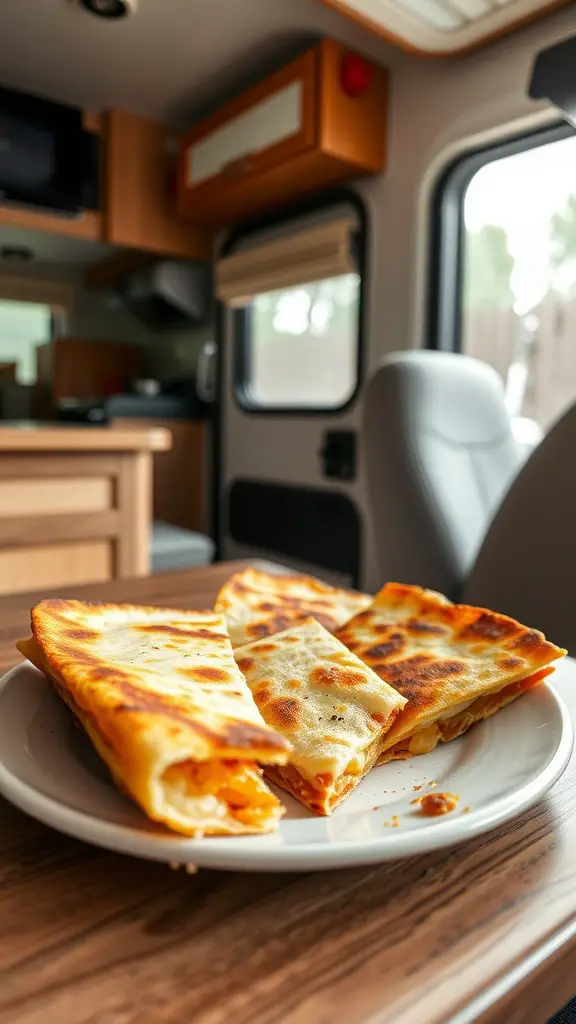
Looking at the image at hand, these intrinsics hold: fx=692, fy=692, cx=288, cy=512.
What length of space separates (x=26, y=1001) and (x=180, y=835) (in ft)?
0.27

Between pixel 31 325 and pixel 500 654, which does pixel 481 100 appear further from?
pixel 31 325

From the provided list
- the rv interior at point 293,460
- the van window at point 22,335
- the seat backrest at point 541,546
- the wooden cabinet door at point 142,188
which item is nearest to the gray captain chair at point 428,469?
the rv interior at point 293,460

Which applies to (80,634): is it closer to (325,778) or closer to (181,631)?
(181,631)

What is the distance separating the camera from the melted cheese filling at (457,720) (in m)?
0.45

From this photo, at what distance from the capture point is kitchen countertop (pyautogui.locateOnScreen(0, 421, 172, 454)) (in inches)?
68.9

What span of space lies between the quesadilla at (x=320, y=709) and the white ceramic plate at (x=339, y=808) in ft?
0.04

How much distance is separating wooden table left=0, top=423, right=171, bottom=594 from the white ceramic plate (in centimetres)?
140

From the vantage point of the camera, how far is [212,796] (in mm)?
331

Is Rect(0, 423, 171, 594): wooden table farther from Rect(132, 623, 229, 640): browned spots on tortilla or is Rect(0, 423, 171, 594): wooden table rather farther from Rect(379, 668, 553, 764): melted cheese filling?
Rect(379, 668, 553, 764): melted cheese filling

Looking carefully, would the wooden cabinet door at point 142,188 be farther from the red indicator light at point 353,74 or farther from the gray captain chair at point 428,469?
the gray captain chair at point 428,469

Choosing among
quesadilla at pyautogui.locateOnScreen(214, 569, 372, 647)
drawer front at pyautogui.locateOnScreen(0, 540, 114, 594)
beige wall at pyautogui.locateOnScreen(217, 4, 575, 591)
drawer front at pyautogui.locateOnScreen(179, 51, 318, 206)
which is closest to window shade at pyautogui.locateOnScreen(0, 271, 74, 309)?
drawer front at pyautogui.locateOnScreen(179, 51, 318, 206)

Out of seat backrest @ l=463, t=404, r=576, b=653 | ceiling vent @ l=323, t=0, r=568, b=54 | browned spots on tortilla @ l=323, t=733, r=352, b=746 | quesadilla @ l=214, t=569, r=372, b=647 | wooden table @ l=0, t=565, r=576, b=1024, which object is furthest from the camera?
ceiling vent @ l=323, t=0, r=568, b=54

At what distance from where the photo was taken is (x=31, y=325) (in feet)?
14.8

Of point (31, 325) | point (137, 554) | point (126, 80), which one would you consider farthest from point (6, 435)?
point (31, 325)
